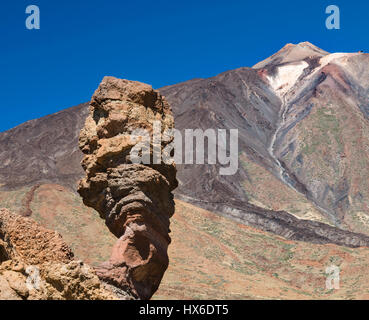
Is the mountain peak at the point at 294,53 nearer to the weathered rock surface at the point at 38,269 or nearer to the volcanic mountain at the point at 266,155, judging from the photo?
the volcanic mountain at the point at 266,155

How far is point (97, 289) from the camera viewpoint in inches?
239

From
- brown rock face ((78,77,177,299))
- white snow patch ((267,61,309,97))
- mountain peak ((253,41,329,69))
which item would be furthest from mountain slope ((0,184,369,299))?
mountain peak ((253,41,329,69))

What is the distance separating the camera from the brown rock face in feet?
30.7

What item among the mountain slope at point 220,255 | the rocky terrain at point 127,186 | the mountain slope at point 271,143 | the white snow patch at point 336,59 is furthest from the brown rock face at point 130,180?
the white snow patch at point 336,59

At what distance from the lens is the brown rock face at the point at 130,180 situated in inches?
368

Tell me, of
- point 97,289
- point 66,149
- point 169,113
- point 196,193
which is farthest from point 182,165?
point 97,289

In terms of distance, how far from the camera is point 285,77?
341ft

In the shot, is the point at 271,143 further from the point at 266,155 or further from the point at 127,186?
the point at 127,186

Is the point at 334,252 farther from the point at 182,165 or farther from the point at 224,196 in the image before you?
the point at 182,165

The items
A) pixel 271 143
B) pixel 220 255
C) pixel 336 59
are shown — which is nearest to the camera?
pixel 220 255

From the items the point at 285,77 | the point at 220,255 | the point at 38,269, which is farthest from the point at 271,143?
the point at 38,269

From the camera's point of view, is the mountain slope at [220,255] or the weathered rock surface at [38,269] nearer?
the weathered rock surface at [38,269]

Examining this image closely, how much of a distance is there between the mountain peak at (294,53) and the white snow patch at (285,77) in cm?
691

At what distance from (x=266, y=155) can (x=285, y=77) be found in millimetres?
32694
